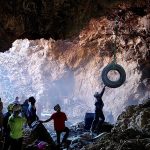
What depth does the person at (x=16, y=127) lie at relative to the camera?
7.91 meters

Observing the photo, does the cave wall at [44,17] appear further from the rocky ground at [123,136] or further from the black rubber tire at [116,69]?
the rocky ground at [123,136]

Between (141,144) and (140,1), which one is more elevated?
(140,1)

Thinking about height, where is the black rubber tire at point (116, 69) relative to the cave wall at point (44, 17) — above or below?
below

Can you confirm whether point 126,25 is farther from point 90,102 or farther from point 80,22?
point 90,102

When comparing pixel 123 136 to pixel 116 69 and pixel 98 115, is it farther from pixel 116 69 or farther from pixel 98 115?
pixel 116 69

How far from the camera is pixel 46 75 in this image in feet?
117

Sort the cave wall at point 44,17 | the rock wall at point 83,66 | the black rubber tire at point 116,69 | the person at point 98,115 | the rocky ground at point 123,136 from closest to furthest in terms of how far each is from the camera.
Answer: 1. the rocky ground at point 123,136
2. the cave wall at point 44,17
3. the person at point 98,115
4. the black rubber tire at point 116,69
5. the rock wall at point 83,66

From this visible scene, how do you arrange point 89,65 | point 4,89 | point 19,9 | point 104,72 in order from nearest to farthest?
1. point 19,9
2. point 104,72
3. point 89,65
4. point 4,89

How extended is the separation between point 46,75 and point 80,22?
23.5 metres

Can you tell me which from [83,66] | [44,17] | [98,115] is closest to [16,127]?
[44,17]

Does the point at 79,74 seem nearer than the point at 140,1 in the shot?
No

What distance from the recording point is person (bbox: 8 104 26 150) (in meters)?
7.91

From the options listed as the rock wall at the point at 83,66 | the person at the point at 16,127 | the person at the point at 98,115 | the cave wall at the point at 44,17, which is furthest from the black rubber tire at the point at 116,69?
the person at the point at 16,127

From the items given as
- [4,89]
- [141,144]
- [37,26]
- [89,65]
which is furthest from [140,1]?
[4,89]
